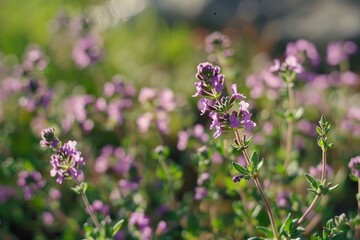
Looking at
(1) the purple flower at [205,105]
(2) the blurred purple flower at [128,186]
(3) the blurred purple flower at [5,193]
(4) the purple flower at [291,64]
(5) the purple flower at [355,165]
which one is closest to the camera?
(1) the purple flower at [205,105]

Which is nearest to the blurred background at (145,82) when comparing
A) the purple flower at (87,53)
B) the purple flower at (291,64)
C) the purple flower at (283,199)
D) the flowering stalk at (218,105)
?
the purple flower at (87,53)

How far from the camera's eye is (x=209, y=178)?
9.55 feet

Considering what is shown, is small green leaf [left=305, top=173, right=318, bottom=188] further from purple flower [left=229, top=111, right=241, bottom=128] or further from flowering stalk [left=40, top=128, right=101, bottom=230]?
flowering stalk [left=40, top=128, right=101, bottom=230]

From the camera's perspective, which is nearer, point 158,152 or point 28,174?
point 158,152

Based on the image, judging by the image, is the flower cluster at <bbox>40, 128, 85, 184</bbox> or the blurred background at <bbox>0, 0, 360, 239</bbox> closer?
the flower cluster at <bbox>40, 128, 85, 184</bbox>

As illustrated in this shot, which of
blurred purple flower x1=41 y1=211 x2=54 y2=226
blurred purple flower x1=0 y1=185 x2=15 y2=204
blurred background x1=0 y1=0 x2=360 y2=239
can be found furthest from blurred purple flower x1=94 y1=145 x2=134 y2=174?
blurred purple flower x1=0 y1=185 x2=15 y2=204

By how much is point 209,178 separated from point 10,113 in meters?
2.29

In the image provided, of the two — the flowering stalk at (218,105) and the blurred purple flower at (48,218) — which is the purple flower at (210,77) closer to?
the flowering stalk at (218,105)

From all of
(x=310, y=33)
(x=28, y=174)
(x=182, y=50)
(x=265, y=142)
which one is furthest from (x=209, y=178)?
(x=310, y=33)

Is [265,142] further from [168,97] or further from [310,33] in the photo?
[310,33]

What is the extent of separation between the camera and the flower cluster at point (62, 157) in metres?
2.21

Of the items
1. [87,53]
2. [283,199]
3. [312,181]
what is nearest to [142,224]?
[283,199]

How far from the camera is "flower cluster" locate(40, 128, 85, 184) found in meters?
2.21

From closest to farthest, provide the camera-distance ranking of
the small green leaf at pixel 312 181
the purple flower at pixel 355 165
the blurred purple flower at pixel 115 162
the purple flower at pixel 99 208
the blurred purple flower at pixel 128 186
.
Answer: the small green leaf at pixel 312 181 → the purple flower at pixel 355 165 → the purple flower at pixel 99 208 → the blurred purple flower at pixel 128 186 → the blurred purple flower at pixel 115 162
